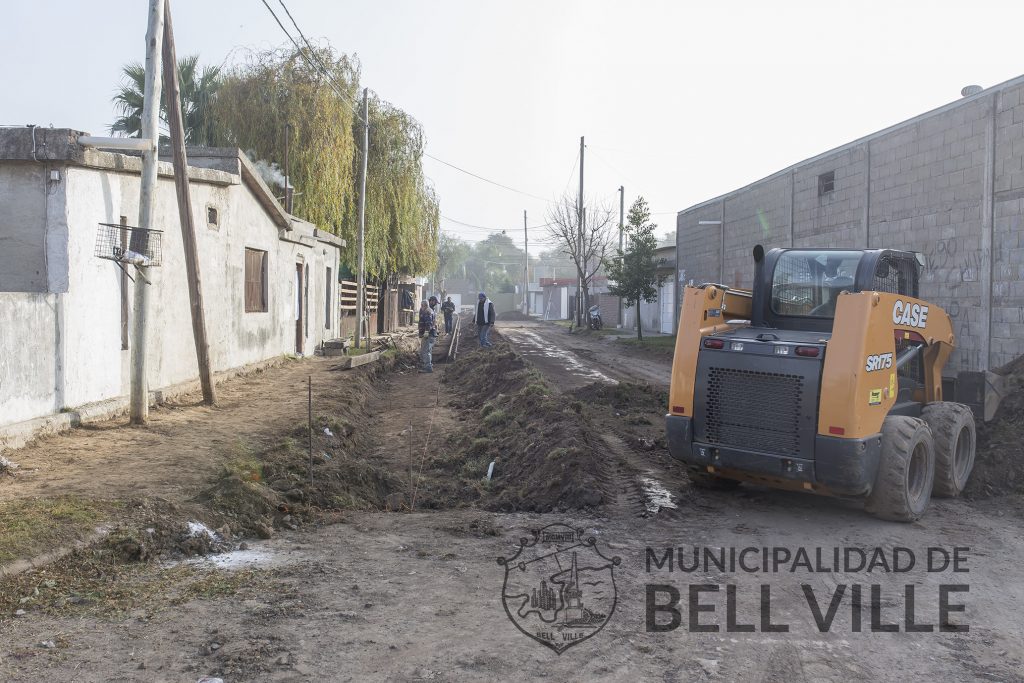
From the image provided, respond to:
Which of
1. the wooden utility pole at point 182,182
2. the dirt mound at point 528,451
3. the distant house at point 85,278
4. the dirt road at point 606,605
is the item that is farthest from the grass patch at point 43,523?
the wooden utility pole at point 182,182

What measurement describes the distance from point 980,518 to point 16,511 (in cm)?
823

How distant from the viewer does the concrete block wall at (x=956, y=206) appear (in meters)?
12.2

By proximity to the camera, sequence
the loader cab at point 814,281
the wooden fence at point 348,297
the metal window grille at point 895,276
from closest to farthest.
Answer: the loader cab at point 814,281 < the metal window grille at point 895,276 < the wooden fence at point 348,297

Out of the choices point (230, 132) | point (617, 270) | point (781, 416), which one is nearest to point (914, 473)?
point (781, 416)

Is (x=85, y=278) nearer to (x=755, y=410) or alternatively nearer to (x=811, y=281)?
(x=755, y=410)

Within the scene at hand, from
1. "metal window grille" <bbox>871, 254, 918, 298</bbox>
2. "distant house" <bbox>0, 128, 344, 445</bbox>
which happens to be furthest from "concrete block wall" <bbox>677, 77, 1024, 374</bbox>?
"distant house" <bbox>0, 128, 344, 445</bbox>

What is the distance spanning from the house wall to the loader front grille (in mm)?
7210

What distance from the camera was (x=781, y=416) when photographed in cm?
668

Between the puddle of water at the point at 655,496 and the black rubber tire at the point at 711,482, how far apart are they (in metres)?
0.31

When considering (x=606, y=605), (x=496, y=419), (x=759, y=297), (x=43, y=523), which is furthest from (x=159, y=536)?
(x=496, y=419)

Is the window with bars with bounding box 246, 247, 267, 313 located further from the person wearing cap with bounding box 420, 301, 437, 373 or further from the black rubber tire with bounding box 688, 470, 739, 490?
the black rubber tire with bounding box 688, 470, 739, 490

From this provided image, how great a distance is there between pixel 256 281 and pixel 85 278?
7.23m

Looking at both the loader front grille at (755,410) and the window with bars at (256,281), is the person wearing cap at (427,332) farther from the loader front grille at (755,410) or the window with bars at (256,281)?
the loader front grille at (755,410)

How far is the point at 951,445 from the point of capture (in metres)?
7.61
